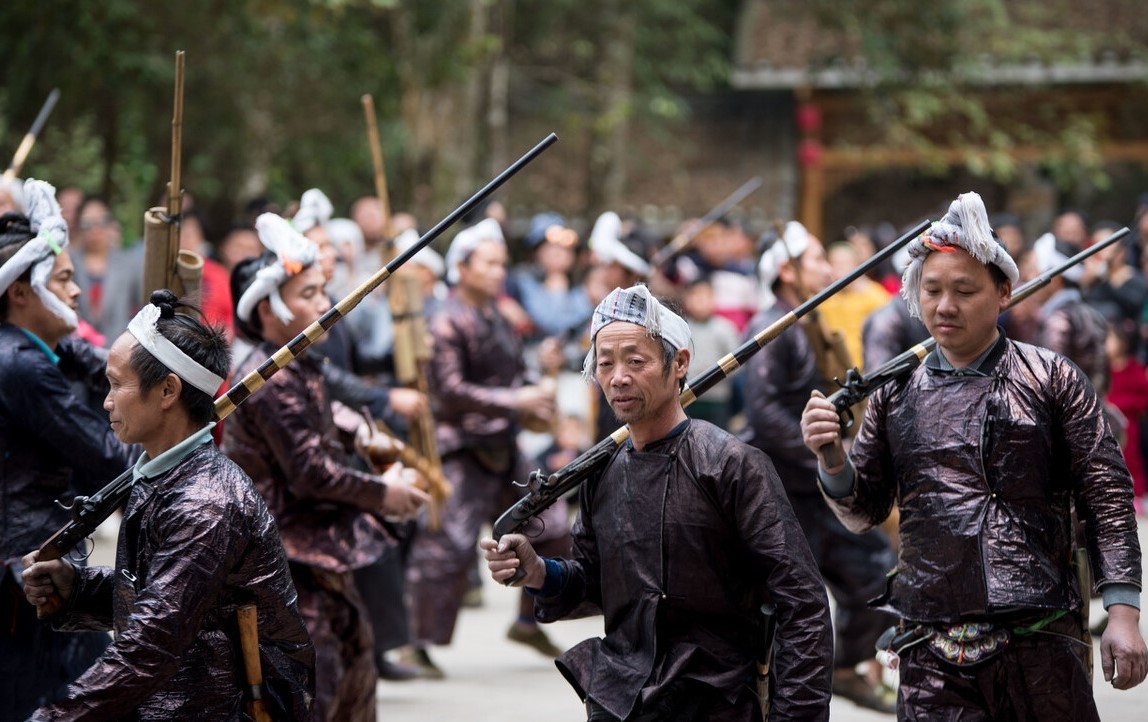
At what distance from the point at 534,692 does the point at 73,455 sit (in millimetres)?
3470

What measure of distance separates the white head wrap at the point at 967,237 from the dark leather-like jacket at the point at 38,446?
255cm

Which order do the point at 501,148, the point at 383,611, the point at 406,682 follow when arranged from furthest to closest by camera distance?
1. the point at 501,148
2. the point at 406,682
3. the point at 383,611

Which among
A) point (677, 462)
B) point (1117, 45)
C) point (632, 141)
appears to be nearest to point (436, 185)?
point (632, 141)

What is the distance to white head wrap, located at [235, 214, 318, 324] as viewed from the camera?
5.93m

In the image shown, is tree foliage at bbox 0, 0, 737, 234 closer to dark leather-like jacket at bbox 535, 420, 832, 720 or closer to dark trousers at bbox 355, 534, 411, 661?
dark trousers at bbox 355, 534, 411, 661

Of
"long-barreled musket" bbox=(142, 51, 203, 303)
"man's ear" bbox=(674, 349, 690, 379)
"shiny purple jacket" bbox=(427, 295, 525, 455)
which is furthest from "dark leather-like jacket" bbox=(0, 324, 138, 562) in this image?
"shiny purple jacket" bbox=(427, 295, 525, 455)

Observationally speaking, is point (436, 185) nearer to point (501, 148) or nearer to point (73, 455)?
point (501, 148)

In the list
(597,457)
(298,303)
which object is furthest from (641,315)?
(298,303)

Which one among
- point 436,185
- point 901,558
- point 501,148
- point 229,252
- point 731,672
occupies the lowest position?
point 731,672

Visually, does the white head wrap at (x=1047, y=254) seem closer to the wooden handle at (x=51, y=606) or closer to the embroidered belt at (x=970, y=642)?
the embroidered belt at (x=970, y=642)

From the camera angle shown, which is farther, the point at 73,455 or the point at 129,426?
the point at 73,455

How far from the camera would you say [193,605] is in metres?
3.92

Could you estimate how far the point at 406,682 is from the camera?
8.41 meters

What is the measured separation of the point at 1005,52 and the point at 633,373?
1365 centimetres
